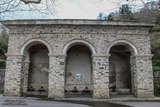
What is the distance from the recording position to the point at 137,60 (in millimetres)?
14008

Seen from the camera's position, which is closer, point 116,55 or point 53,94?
point 53,94

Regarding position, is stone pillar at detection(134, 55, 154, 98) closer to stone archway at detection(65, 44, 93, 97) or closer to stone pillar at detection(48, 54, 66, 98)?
stone archway at detection(65, 44, 93, 97)

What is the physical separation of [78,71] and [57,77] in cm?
344

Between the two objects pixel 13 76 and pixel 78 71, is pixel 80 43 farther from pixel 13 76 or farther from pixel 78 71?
pixel 13 76

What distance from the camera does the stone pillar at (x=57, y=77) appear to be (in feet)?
44.0

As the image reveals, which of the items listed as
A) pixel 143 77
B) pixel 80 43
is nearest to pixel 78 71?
pixel 80 43

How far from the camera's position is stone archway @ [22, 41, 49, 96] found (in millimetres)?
15844

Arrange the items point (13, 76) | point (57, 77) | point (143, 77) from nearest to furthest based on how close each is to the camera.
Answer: point (57, 77), point (13, 76), point (143, 77)

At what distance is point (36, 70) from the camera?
16.7 metres

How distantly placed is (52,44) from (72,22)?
6.38ft

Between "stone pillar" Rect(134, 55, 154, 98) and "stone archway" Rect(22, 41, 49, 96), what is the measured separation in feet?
21.8

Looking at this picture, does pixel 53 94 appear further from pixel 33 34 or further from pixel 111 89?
pixel 111 89

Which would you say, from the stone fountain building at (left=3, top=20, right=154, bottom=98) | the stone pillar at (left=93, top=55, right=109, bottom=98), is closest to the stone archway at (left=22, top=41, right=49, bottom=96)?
the stone fountain building at (left=3, top=20, right=154, bottom=98)

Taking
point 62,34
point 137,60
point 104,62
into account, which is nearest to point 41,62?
point 62,34
